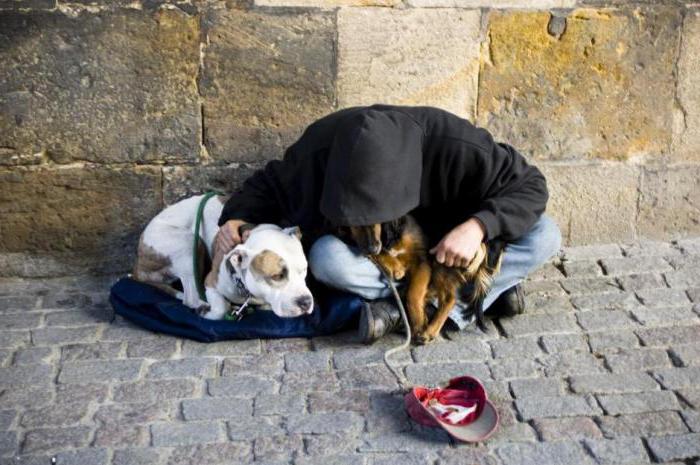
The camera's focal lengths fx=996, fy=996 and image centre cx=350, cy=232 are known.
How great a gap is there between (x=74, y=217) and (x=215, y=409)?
175 cm

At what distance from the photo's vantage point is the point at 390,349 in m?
4.27

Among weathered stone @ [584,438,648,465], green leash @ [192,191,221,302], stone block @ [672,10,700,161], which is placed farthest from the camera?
stone block @ [672,10,700,161]

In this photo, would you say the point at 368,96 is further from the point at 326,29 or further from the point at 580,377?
the point at 580,377

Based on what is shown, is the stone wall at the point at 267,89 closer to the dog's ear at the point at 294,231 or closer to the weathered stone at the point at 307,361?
the dog's ear at the point at 294,231

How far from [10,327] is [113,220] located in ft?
2.74

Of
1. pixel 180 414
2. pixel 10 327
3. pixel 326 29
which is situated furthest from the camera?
pixel 326 29

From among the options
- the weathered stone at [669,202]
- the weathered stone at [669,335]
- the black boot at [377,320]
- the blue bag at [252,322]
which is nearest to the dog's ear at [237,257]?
the blue bag at [252,322]

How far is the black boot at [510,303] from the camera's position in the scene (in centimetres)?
454

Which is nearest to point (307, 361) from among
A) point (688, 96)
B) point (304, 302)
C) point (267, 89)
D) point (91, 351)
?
point (304, 302)

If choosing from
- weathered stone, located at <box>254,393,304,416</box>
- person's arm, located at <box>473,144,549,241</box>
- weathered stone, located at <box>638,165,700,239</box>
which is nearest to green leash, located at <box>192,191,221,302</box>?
weathered stone, located at <box>254,393,304,416</box>

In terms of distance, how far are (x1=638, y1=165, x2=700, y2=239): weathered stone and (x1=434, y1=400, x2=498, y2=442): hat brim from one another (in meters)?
2.22

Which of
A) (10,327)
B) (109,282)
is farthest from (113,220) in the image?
(10,327)

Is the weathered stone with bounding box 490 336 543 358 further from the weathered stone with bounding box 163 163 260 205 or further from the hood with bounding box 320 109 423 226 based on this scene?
the weathered stone with bounding box 163 163 260 205

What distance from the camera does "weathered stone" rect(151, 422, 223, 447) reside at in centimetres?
356
